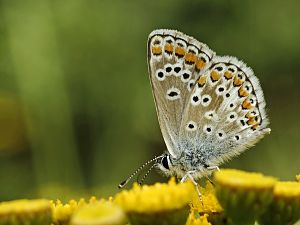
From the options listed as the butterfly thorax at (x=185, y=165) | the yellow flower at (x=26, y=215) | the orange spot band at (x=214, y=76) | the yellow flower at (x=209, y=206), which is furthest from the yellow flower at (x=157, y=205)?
the orange spot band at (x=214, y=76)

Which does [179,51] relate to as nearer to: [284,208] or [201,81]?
[201,81]

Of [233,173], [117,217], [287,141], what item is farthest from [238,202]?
[287,141]

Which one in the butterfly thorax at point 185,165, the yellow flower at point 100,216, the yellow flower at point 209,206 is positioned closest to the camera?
the yellow flower at point 100,216

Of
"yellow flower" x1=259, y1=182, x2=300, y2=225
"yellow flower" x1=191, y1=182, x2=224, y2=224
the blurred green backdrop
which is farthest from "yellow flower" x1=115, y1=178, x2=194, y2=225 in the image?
the blurred green backdrop

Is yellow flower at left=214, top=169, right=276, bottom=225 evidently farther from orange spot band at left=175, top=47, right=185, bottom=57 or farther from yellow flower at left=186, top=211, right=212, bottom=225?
orange spot band at left=175, top=47, right=185, bottom=57

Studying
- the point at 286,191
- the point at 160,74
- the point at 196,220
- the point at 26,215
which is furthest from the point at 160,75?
the point at 26,215

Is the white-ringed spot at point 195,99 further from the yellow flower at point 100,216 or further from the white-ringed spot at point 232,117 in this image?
the yellow flower at point 100,216
